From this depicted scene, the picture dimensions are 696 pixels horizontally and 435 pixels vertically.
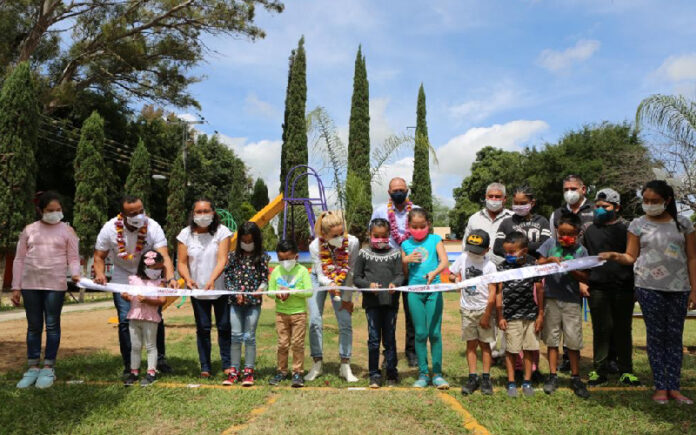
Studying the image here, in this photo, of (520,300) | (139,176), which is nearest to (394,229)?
(520,300)

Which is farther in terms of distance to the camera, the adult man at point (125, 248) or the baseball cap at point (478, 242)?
the adult man at point (125, 248)

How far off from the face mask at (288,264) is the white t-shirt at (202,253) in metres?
0.71

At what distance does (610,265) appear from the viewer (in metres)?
5.22

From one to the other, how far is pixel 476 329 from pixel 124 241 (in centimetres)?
362

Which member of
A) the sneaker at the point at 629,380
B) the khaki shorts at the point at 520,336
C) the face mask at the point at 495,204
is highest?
the face mask at the point at 495,204

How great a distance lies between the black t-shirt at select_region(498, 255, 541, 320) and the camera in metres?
4.93

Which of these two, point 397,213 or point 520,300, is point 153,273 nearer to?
point 397,213

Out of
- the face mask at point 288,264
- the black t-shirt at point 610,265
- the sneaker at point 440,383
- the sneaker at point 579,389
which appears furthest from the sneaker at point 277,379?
the black t-shirt at point 610,265

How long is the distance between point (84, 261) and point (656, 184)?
2169 centimetres

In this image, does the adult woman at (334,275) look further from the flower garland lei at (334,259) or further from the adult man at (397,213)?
the adult man at (397,213)

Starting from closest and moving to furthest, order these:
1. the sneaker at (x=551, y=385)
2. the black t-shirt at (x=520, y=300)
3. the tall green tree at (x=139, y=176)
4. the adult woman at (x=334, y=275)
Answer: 1. the sneaker at (x=551, y=385)
2. the black t-shirt at (x=520, y=300)
3. the adult woman at (x=334, y=275)
4. the tall green tree at (x=139, y=176)

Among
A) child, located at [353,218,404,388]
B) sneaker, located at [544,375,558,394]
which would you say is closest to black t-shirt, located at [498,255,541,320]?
sneaker, located at [544,375,558,394]

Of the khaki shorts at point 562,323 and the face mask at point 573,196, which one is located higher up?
the face mask at point 573,196

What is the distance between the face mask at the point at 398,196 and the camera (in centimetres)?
598
